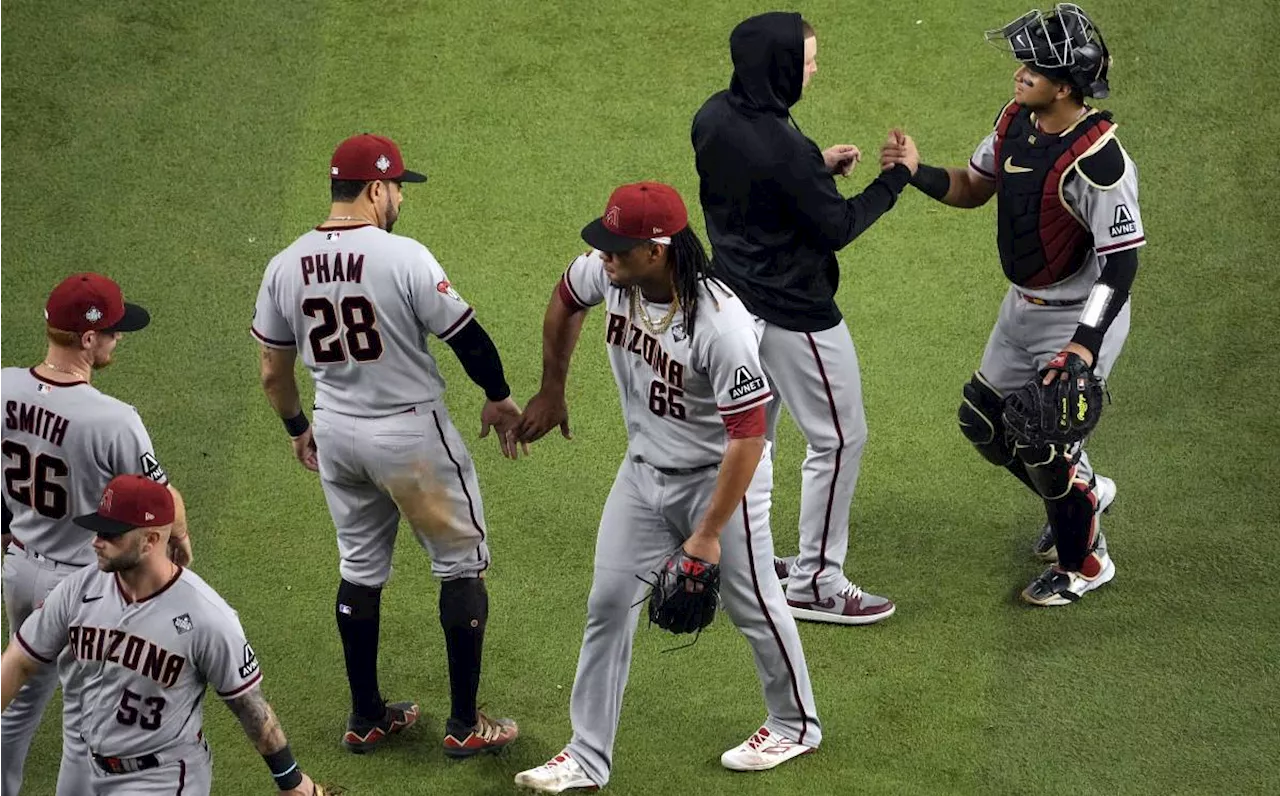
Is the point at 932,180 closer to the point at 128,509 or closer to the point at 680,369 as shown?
the point at 680,369

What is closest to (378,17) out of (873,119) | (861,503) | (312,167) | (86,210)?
(312,167)

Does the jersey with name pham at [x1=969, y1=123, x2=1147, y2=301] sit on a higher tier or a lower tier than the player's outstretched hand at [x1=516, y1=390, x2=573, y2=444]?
higher

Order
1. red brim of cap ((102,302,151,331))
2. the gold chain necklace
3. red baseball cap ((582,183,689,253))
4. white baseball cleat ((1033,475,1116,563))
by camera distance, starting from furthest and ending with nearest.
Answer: white baseball cleat ((1033,475,1116,563)) < red brim of cap ((102,302,151,331)) < the gold chain necklace < red baseball cap ((582,183,689,253))

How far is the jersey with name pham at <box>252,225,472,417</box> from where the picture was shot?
475 cm

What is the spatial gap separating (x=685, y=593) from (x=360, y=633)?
1077mm

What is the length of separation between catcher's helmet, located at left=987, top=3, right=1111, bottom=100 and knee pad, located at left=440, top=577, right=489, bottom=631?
7.63 ft

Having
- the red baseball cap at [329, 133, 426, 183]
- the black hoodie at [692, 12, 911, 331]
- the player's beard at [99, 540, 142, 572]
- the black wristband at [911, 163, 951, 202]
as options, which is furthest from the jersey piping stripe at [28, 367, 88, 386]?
the black wristband at [911, 163, 951, 202]

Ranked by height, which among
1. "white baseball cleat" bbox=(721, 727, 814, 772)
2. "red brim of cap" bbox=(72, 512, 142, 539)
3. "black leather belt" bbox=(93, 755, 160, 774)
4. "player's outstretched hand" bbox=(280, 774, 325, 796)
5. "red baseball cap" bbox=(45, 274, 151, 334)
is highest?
"red baseball cap" bbox=(45, 274, 151, 334)

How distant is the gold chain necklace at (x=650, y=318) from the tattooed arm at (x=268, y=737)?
1391mm

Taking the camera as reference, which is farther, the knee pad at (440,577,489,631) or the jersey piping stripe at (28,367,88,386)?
the knee pad at (440,577,489,631)

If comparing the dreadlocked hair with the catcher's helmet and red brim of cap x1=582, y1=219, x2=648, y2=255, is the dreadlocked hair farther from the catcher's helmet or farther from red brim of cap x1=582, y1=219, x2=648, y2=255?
the catcher's helmet

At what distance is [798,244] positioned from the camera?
536 cm

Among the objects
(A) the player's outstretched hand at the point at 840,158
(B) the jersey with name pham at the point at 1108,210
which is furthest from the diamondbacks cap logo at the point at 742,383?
(B) the jersey with name pham at the point at 1108,210

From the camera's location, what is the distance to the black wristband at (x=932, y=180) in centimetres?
571
